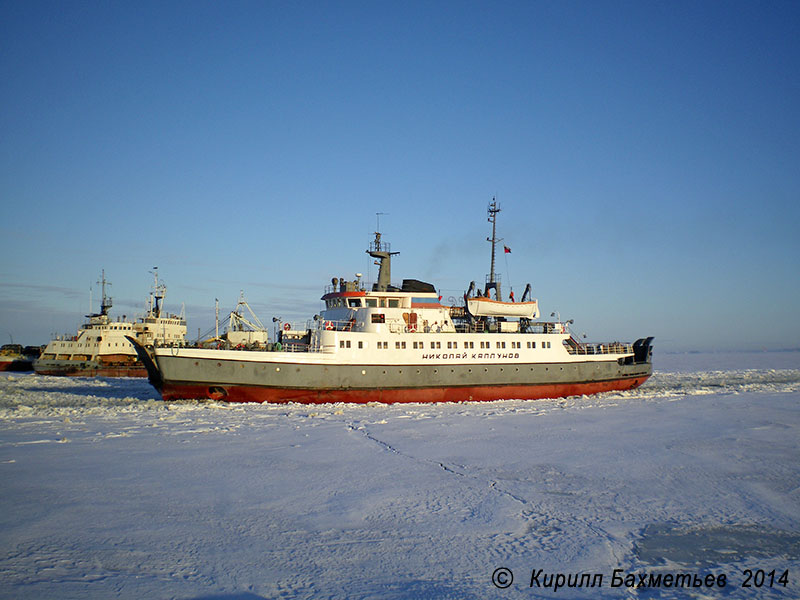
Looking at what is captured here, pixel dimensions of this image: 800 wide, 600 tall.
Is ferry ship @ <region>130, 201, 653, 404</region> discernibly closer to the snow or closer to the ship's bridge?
the ship's bridge

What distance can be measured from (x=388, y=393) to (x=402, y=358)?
73.3 inches

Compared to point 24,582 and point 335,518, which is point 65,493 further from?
point 335,518

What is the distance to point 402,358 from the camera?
82.2 feet

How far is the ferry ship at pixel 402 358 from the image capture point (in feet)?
73.9

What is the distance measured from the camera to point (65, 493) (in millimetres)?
8906

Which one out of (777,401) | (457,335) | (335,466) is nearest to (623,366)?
(777,401)

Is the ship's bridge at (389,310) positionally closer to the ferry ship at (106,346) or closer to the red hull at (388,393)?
the red hull at (388,393)

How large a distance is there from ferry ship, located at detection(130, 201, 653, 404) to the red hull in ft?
0.16

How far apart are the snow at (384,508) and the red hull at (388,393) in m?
5.51

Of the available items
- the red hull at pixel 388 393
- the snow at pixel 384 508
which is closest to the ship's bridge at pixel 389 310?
the red hull at pixel 388 393

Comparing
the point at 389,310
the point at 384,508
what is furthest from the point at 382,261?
the point at 384,508

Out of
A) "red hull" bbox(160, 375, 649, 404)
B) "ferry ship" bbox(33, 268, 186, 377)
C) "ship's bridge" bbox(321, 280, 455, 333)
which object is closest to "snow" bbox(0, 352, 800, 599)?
"red hull" bbox(160, 375, 649, 404)

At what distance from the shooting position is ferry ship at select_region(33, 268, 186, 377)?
4459 cm

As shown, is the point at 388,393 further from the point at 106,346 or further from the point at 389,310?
the point at 106,346
